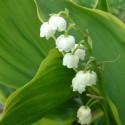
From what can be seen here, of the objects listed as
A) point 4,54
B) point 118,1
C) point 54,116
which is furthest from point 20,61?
point 118,1

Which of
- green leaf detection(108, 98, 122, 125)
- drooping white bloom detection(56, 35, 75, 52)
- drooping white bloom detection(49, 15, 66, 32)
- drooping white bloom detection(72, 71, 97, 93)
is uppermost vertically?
drooping white bloom detection(49, 15, 66, 32)

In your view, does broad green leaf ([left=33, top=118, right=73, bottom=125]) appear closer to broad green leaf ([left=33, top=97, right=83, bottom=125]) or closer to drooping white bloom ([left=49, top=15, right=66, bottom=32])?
broad green leaf ([left=33, top=97, right=83, bottom=125])

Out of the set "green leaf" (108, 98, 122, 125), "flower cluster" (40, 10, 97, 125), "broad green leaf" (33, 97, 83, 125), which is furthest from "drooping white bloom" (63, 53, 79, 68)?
"broad green leaf" (33, 97, 83, 125)

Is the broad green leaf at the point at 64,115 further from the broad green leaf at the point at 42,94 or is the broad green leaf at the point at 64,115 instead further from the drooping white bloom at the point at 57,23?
the drooping white bloom at the point at 57,23

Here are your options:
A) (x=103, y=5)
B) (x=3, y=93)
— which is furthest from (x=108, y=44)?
(x=3, y=93)

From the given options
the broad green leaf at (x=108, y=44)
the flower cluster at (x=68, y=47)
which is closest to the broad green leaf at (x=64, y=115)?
the broad green leaf at (x=108, y=44)

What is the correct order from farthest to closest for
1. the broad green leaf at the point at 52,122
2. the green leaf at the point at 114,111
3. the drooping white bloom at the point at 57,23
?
the broad green leaf at the point at 52,122, the green leaf at the point at 114,111, the drooping white bloom at the point at 57,23
